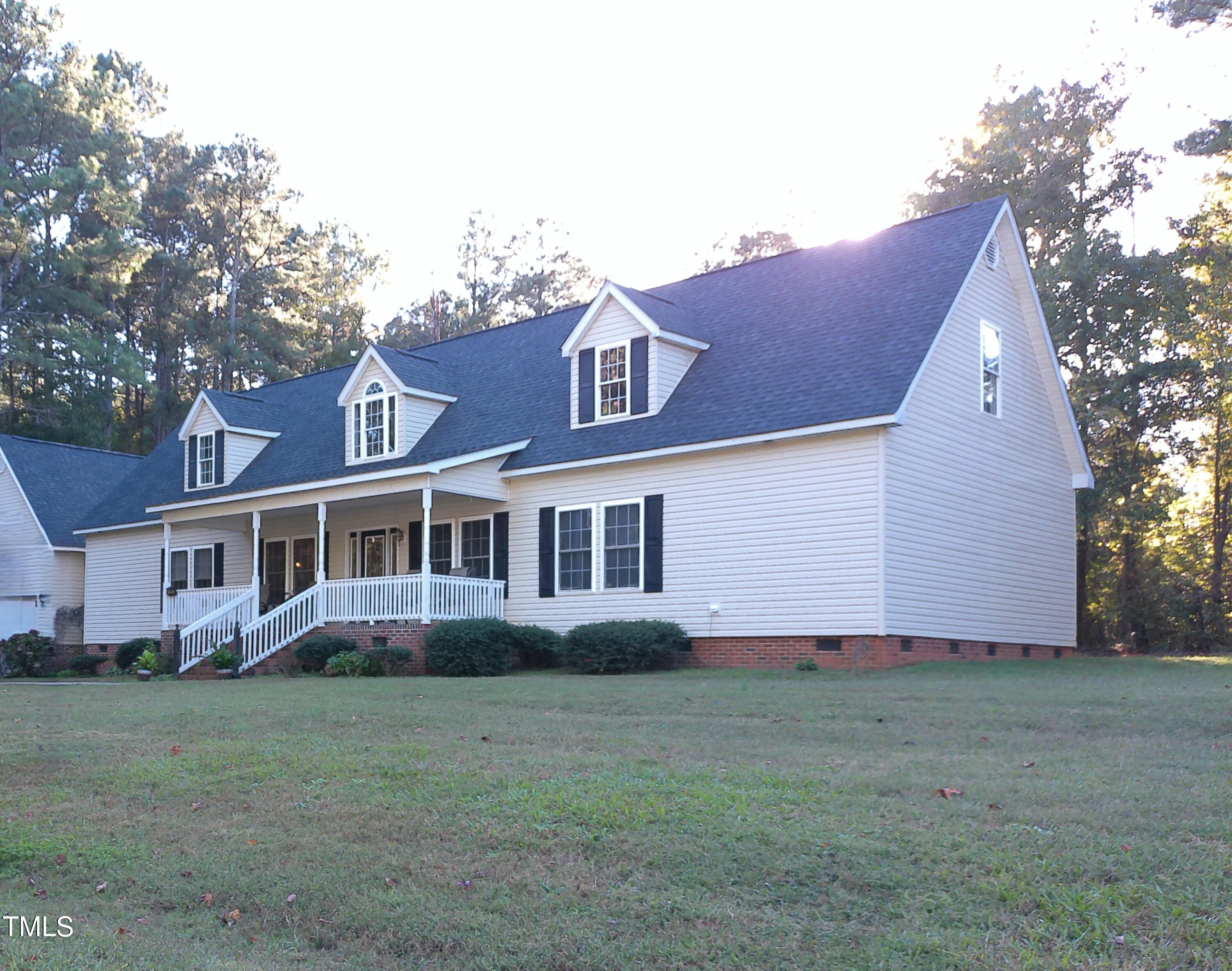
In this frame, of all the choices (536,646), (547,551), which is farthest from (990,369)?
(536,646)

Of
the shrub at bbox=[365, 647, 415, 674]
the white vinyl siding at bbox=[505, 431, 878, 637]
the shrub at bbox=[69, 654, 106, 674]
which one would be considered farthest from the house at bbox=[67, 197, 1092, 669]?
the shrub at bbox=[69, 654, 106, 674]

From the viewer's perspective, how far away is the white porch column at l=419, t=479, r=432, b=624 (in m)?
20.8

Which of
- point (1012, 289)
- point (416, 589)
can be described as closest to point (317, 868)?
point (416, 589)

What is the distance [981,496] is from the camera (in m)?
20.2

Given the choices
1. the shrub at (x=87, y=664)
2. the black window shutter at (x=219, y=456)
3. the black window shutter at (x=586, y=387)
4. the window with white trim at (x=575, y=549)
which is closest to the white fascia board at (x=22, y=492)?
the shrub at (x=87, y=664)

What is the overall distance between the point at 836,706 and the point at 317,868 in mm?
6421

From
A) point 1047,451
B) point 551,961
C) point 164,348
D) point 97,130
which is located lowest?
point 551,961

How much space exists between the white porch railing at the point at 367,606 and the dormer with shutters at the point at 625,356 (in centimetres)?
359

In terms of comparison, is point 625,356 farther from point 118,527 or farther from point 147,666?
point 118,527

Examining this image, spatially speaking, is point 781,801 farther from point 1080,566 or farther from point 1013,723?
point 1080,566

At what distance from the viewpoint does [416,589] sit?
21.2 meters

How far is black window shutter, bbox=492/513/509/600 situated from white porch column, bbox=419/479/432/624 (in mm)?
1613

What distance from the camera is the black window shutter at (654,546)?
782 inches

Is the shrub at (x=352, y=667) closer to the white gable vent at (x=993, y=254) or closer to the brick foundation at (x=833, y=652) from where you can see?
the brick foundation at (x=833, y=652)
